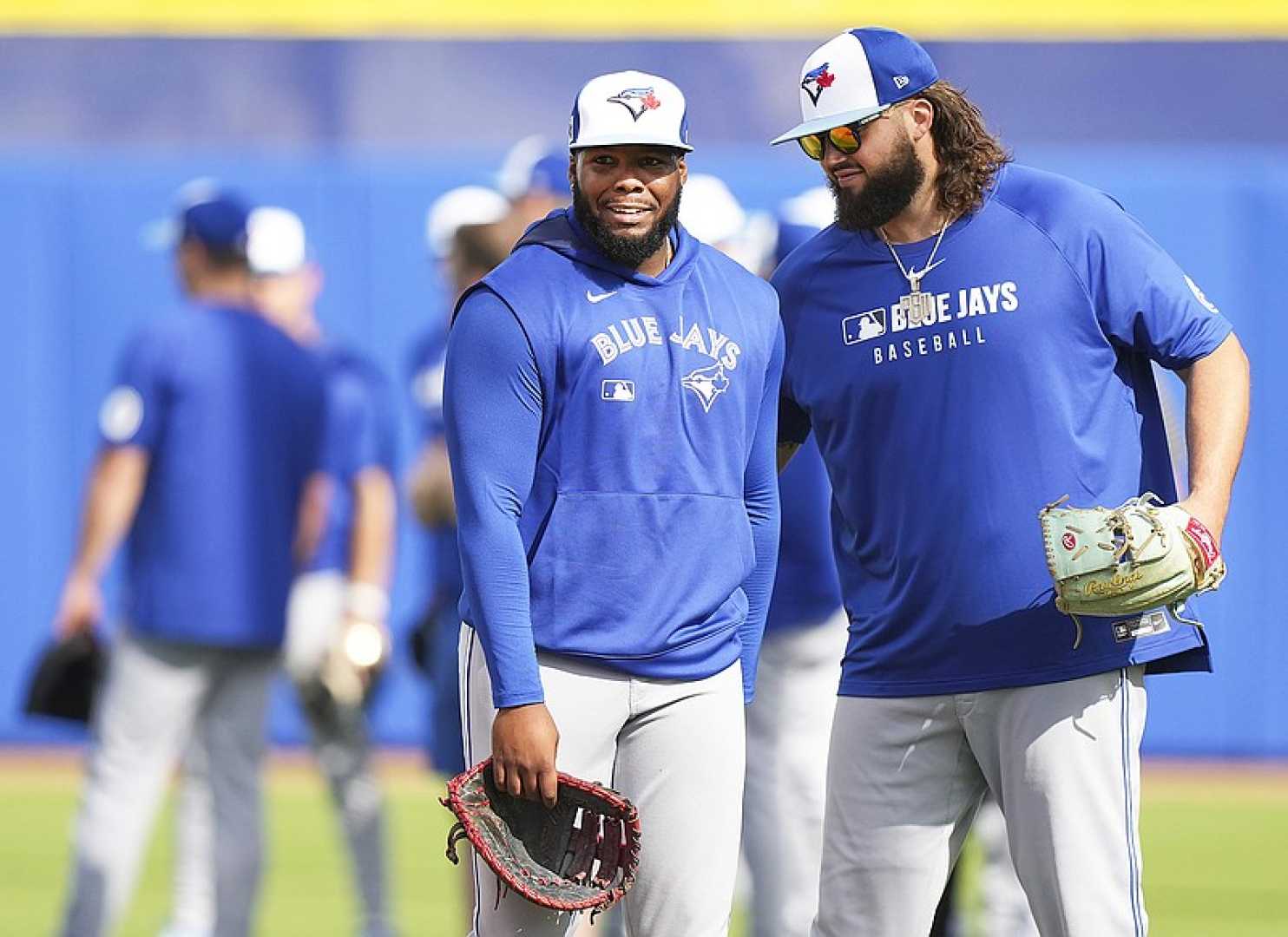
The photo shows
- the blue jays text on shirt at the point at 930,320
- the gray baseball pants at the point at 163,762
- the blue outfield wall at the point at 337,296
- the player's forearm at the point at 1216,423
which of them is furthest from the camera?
the blue outfield wall at the point at 337,296

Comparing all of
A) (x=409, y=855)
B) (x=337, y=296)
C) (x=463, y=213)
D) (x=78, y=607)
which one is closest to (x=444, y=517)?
(x=463, y=213)

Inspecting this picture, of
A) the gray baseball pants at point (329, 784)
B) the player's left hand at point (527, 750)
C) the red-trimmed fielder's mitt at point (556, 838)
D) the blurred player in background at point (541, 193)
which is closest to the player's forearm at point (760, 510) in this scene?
the red-trimmed fielder's mitt at point (556, 838)

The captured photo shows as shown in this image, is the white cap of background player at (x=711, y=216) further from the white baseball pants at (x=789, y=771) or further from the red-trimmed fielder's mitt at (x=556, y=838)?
the red-trimmed fielder's mitt at (x=556, y=838)

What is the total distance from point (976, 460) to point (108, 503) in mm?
2981

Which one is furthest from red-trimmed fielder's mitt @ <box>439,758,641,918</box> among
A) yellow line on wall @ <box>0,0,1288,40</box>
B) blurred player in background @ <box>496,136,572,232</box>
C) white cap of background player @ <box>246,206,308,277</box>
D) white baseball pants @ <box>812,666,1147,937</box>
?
yellow line on wall @ <box>0,0,1288,40</box>

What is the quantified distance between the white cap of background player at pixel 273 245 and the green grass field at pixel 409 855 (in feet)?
6.99

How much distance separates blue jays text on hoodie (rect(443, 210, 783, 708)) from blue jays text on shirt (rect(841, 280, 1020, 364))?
1.11 feet

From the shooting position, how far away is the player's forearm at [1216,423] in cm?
386

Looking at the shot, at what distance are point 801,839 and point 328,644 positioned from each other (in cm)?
174

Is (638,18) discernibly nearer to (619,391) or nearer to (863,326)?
(863,326)

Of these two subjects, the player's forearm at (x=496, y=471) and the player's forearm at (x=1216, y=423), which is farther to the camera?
the player's forearm at (x=1216, y=423)

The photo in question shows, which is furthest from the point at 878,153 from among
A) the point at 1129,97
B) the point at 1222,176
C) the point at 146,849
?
the point at 1129,97

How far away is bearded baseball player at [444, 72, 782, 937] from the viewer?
3.65 meters

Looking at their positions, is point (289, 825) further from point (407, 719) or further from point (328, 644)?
point (328, 644)
